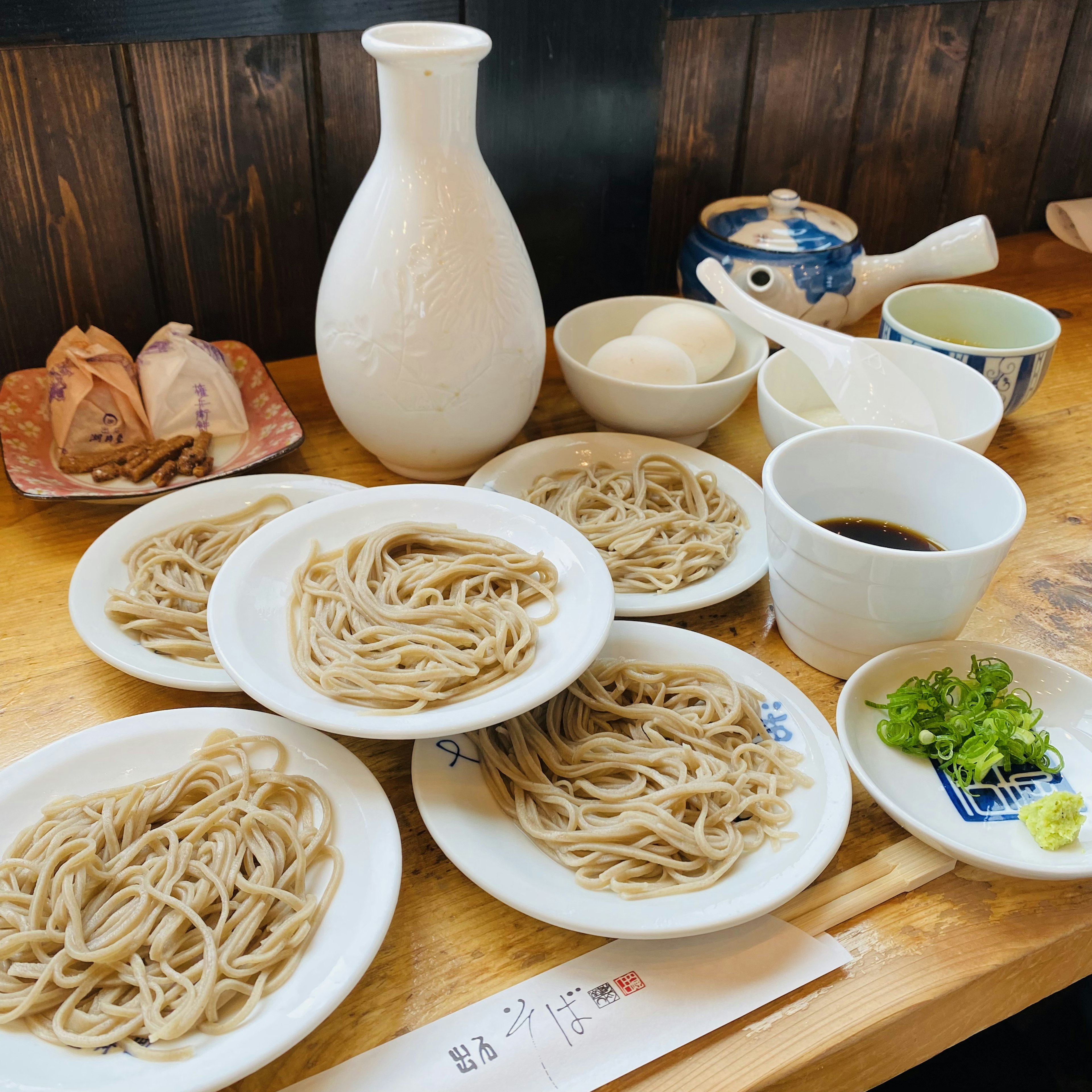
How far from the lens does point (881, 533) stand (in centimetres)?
95

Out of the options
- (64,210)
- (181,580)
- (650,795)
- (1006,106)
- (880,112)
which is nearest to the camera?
(650,795)

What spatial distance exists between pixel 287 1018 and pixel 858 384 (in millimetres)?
884

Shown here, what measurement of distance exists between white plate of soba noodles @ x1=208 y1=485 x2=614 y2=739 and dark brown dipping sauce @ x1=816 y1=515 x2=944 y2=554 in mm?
263

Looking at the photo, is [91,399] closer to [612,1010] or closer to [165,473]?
[165,473]

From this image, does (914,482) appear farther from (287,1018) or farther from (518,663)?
(287,1018)

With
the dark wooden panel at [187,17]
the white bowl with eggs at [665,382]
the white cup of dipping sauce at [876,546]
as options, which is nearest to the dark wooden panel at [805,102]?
the white bowl with eggs at [665,382]

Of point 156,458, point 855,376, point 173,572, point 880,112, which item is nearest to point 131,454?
point 156,458

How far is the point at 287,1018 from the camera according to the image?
57cm

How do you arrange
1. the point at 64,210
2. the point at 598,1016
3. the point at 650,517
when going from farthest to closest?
the point at 64,210 → the point at 650,517 → the point at 598,1016

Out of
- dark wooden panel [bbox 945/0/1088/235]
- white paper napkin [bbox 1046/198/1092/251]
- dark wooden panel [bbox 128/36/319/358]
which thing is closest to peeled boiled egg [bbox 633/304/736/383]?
dark wooden panel [bbox 128/36/319/358]

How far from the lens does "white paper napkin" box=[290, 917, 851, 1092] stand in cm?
59

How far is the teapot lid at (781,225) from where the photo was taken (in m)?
1.33

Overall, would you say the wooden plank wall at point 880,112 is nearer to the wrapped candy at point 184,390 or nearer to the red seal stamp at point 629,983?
the wrapped candy at point 184,390

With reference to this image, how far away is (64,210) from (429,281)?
1.63 feet
